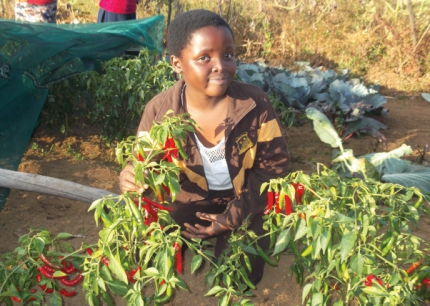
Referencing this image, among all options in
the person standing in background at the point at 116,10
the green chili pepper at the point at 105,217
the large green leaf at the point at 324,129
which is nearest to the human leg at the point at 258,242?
the green chili pepper at the point at 105,217

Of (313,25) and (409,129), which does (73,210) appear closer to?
(409,129)

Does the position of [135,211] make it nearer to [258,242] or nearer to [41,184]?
[258,242]

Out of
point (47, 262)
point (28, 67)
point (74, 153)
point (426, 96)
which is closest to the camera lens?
point (47, 262)

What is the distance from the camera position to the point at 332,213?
125 cm

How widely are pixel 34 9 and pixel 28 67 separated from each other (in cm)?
156

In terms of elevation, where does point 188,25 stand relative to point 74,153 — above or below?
above

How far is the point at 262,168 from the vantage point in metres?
2.21

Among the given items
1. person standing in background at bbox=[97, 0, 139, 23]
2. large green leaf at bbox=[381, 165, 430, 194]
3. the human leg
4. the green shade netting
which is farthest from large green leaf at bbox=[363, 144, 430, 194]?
person standing in background at bbox=[97, 0, 139, 23]

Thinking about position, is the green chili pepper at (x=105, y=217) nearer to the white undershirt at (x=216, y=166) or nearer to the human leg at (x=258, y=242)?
the white undershirt at (x=216, y=166)

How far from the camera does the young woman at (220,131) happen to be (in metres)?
1.90

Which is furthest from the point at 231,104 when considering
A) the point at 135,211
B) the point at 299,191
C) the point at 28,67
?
the point at 28,67

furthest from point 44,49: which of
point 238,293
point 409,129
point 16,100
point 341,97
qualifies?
point 409,129

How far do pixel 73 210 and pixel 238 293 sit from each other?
79.9 inches

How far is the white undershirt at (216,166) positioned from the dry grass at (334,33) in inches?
174
